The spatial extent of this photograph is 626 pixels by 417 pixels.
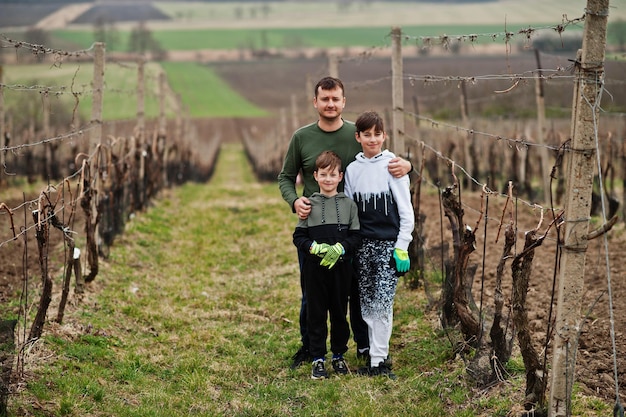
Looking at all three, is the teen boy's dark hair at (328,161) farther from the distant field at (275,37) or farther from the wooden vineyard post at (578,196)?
the distant field at (275,37)

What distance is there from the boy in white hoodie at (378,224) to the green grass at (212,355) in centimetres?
38

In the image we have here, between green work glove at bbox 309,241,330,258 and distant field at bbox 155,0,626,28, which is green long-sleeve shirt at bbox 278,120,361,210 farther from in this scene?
distant field at bbox 155,0,626,28

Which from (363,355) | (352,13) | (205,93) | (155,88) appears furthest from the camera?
(352,13)

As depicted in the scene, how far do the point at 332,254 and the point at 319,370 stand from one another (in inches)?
30.3

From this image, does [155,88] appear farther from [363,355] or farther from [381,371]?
[381,371]

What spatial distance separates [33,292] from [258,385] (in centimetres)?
238

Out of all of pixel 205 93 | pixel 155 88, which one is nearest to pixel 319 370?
pixel 155 88

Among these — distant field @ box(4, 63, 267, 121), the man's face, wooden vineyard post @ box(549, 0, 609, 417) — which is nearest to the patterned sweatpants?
the man's face

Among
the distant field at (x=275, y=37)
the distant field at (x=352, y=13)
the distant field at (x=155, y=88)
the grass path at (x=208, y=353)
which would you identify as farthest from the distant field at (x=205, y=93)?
the grass path at (x=208, y=353)

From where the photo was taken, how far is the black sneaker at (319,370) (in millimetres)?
4230

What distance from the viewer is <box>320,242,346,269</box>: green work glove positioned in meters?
3.92

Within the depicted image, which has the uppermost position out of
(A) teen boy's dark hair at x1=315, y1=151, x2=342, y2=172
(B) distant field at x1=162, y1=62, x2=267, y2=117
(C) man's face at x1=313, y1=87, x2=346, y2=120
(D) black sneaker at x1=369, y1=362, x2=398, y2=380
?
(C) man's face at x1=313, y1=87, x2=346, y2=120

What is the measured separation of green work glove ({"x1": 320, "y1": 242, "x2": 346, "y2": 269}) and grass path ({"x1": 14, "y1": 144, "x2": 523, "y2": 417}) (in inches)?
28.0

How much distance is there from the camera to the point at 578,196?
2.98 metres
